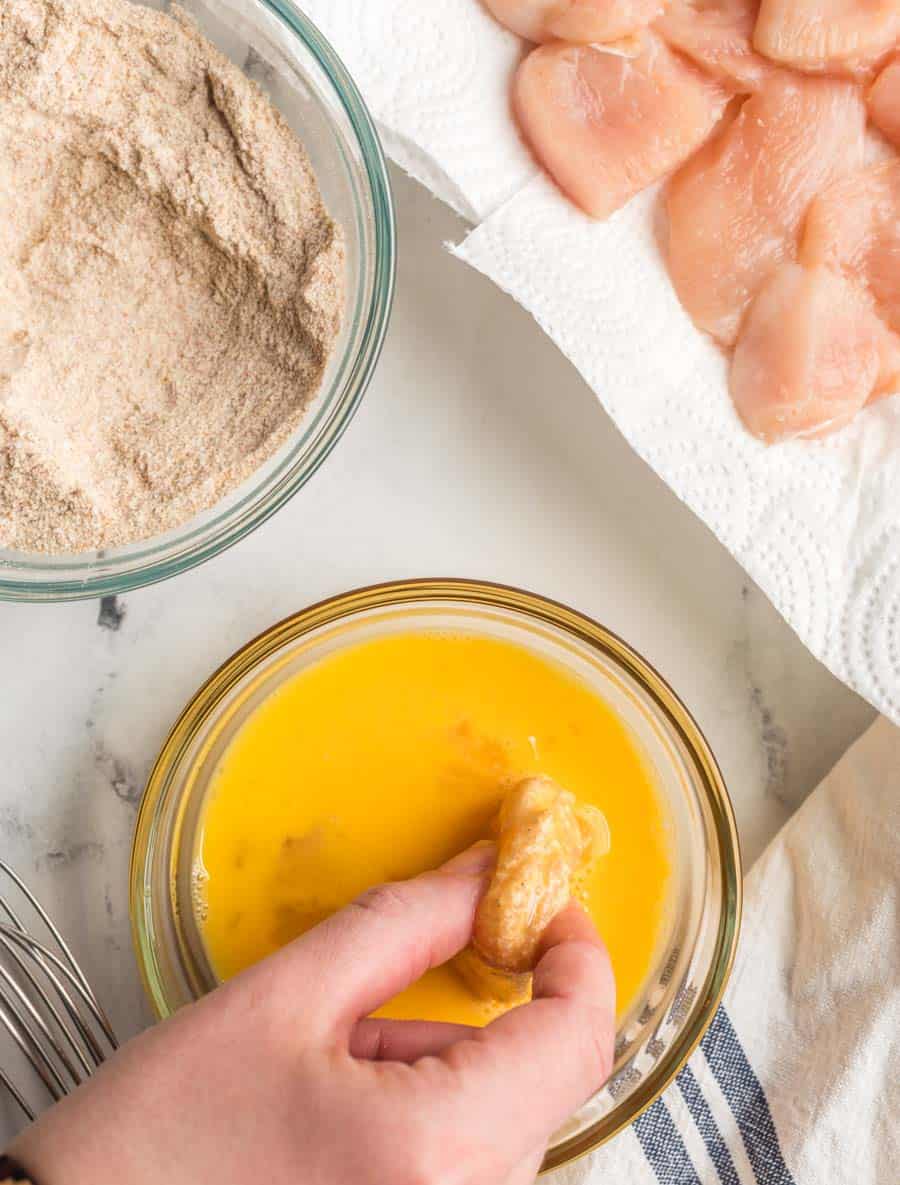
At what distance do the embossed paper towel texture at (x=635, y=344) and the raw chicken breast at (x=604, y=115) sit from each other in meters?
0.03

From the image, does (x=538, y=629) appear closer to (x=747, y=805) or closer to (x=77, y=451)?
(x=747, y=805)

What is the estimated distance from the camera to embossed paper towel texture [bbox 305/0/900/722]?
116 centimetres

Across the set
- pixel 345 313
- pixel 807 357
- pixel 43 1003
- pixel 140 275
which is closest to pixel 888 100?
pixel 807 357

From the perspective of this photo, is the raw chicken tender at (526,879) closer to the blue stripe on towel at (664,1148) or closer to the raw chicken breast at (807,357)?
the blue stripe on towel at (664,1148)

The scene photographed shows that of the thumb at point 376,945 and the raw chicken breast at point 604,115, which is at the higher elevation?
the raw chicken breast at point 604,115

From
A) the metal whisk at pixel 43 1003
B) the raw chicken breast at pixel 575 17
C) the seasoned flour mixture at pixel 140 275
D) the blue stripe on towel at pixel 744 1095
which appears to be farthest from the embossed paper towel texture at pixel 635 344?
the metal whisk at pixel 43 1003

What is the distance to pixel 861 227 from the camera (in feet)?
3.88

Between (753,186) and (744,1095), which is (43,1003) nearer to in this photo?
(744,1095)

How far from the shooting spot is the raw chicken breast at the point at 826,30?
1.14 meters

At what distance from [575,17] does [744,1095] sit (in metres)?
1.10

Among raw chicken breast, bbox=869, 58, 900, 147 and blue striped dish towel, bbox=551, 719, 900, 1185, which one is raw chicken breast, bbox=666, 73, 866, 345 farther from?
blue striped dish towel, bbox=551, 719, 900, 1185

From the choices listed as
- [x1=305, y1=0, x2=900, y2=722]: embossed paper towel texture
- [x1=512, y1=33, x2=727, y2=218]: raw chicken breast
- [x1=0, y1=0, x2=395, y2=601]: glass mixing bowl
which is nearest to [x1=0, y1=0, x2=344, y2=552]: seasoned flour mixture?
[x1=0, y1=0, x2=395, y2=601]: glass mixing bowl

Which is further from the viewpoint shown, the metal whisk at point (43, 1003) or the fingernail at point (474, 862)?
the metal whisk at point (43, 1003)

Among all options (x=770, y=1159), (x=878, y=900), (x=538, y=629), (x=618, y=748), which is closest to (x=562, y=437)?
(x=538, y=629)
